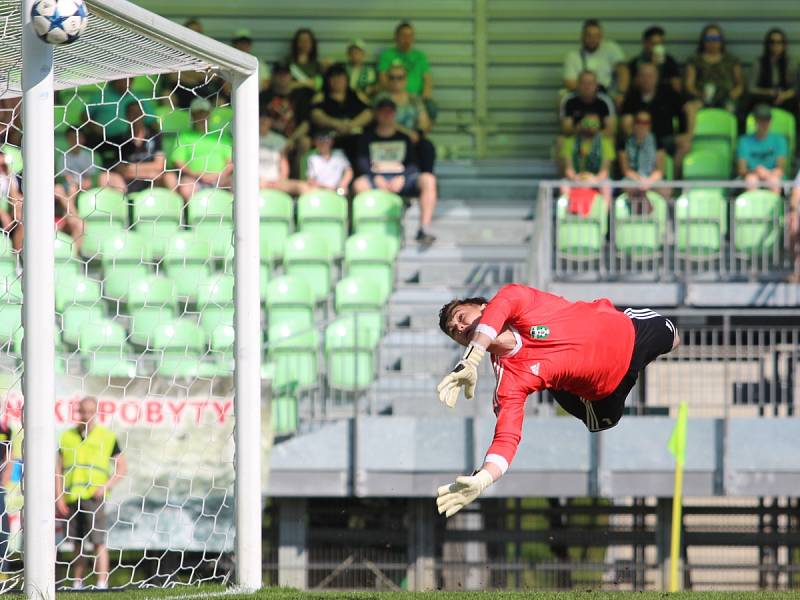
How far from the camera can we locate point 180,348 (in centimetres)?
1214

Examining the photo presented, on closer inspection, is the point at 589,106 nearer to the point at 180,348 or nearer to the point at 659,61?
the point at 659,61

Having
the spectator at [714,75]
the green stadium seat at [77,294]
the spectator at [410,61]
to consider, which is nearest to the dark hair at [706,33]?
the spectator at [714,75]

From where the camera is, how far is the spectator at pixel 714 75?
49.3 ft

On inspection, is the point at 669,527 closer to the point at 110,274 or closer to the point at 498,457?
the point at 110,274

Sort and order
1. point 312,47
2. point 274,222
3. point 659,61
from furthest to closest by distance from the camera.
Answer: point 312,47
point 659,61
point 274,222

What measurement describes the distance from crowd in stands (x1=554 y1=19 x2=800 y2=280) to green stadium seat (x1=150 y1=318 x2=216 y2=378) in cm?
363

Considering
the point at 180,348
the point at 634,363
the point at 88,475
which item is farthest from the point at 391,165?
the point at 634,363

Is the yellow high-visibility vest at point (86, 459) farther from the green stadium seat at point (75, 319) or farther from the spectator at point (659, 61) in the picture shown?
the spectator at point (659, 61)

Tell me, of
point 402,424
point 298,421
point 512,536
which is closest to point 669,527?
point 512,536

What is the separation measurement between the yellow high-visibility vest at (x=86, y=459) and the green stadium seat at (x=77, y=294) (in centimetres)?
106

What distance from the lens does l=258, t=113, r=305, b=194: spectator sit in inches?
562

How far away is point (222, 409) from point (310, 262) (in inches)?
76.4

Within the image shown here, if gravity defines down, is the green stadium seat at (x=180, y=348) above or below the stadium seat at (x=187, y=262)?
below

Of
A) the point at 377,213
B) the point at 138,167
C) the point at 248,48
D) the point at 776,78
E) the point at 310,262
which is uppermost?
the point at 248,48
